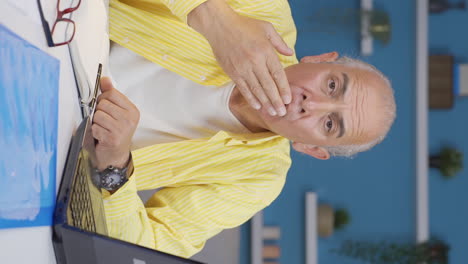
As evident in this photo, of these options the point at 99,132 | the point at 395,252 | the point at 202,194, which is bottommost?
the point at 395,252

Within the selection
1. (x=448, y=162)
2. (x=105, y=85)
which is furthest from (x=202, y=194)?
(x=448, y=162)

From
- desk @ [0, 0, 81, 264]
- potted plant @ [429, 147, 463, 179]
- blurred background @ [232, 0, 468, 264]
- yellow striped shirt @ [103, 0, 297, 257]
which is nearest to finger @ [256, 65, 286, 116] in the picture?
yellow striped shirt @ [103, 0, 297, 257]

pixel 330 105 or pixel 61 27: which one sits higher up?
pixel 61 27

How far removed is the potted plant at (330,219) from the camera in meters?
2.83

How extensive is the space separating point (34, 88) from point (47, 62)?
0.07 metres

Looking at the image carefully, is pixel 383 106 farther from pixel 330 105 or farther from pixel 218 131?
pixel 218 131

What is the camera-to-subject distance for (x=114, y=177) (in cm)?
96

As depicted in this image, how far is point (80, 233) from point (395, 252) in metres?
2.56

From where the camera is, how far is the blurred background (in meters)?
2.86

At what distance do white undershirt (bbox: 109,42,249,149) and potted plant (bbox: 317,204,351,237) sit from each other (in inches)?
59.2

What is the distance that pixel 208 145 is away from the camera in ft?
4.67

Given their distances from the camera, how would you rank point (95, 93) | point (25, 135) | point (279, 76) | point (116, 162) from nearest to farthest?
point (25, 135), point (95, 93), point (116, 162), point (279, 76)

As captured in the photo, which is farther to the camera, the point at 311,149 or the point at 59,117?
the point at 311,149

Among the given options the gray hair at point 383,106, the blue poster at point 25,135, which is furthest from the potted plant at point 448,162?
the blue poster at point 25,135
